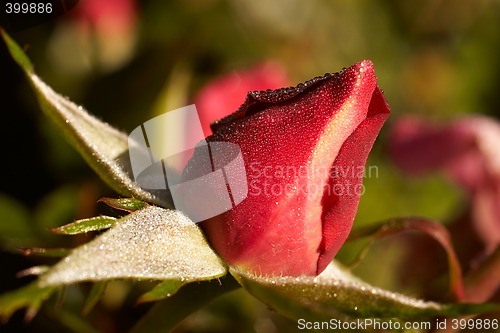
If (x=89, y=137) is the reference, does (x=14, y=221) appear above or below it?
below

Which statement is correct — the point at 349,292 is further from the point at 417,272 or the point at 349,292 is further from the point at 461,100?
the point at 461,100

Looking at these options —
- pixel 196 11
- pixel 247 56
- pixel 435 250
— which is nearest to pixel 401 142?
pixel 435 250

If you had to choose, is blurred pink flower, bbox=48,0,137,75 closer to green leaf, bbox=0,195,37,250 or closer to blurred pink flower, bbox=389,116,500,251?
green leaf, bbox=0,195,37,250

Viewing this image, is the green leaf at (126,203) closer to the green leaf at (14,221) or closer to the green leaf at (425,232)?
the green leaf at (425,232)

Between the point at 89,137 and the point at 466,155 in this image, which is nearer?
the point at 89,137

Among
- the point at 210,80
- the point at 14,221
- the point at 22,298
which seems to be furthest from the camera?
the point at 210,80

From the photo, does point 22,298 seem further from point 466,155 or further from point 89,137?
point 466,155

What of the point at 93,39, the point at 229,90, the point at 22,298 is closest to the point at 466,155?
the point at 229,90

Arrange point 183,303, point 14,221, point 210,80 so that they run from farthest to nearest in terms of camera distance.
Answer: point 210,80 → point 14,221 → point 183,303

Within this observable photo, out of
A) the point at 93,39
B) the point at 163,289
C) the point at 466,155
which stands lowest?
the point at 466,155
